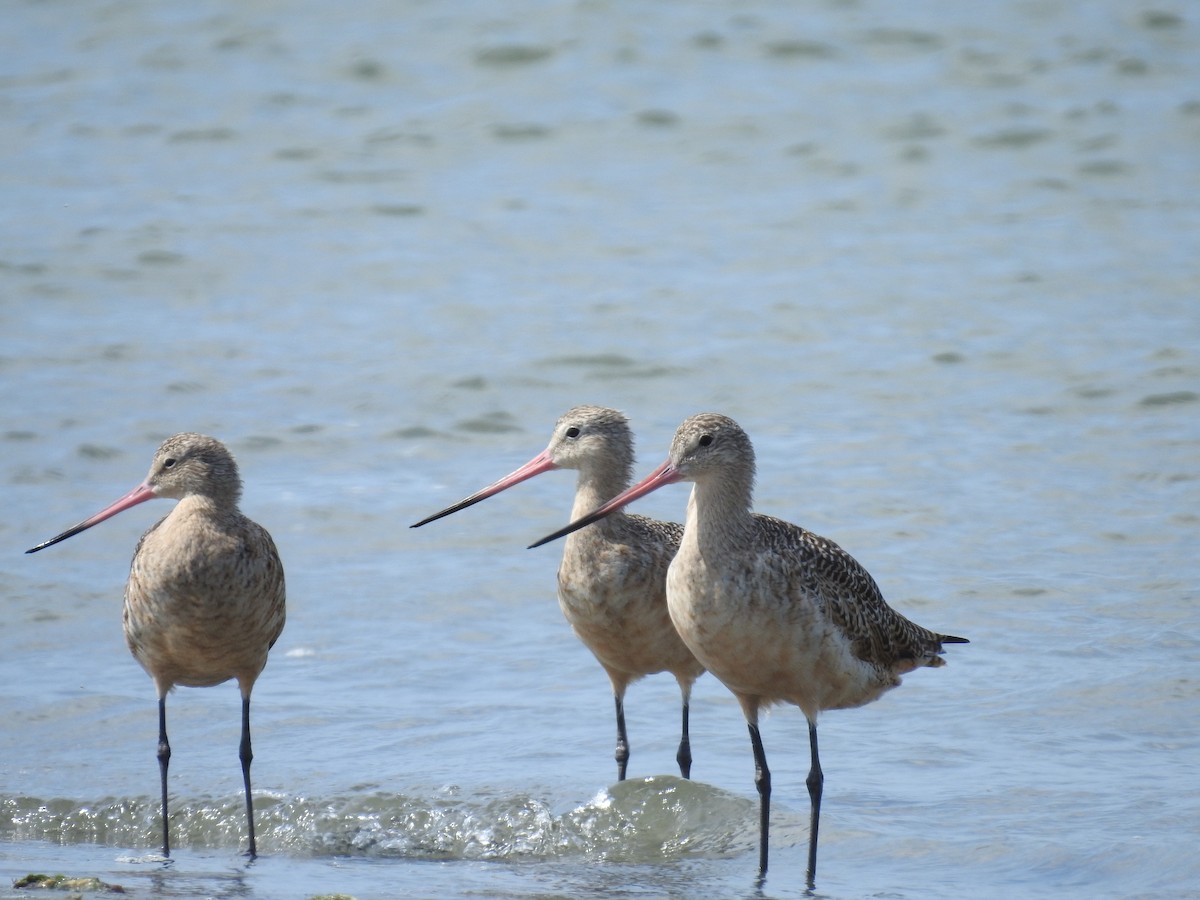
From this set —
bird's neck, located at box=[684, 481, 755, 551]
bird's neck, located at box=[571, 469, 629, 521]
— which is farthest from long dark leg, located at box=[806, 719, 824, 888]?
bird's neck, located at box=[571, 469, 629, 521]

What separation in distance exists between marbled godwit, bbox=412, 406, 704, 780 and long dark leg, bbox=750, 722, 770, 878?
0.55 meters

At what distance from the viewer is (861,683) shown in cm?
664

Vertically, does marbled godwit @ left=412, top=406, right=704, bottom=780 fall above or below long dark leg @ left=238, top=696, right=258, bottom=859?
above

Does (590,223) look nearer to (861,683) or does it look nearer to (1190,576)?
(1190,576)

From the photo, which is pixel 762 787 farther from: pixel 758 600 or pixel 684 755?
pixel 758 600

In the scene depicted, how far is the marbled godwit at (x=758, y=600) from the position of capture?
6.20 meters

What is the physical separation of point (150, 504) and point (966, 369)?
582cm

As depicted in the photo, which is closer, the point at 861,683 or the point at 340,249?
the point at 861,683

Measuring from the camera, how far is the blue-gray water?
688 cm

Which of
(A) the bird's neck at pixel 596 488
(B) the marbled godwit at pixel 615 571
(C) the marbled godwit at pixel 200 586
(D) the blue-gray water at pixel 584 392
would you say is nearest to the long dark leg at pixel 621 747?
(B) the marbled godwit at pixel 615 571

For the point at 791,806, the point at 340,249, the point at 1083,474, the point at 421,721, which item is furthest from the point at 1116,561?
the point at 340,249

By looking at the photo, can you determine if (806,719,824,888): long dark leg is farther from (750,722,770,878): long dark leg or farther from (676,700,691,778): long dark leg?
(676,700,691,778): long dark leg

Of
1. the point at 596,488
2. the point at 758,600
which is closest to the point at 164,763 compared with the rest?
the point at 596,488

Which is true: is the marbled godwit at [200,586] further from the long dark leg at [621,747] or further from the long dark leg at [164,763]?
the long dark leg at [621,747]
